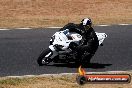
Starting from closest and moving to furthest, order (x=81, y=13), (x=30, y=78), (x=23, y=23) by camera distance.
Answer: (x=30, y=78) → (x=23, y=23) → (x=81, y=13)

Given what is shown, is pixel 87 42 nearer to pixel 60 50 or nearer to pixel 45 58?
pixel 60 50

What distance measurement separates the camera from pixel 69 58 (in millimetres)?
17469

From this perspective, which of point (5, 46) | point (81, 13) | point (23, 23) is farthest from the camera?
point (81, 13)

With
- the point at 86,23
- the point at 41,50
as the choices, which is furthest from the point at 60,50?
the point at 41,50

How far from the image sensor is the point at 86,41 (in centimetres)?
1730

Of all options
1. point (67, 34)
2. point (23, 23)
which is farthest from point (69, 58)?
point (23, 23)

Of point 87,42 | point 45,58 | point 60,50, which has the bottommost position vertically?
point 45,58

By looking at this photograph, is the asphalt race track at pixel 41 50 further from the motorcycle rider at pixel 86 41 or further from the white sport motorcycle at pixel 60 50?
the motorcycle rider at pixel 86 41

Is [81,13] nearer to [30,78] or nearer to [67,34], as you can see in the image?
[67,34]

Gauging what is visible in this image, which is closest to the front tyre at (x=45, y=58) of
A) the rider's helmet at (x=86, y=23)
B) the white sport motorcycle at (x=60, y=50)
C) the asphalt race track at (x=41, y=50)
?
the white sport motorcycle at (x=60, y=50)

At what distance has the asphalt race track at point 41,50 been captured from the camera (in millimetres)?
17031

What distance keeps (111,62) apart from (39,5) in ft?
40.3

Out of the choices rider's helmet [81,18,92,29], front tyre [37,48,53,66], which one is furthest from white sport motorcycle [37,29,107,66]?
rider's helmet [81,18,92,29]

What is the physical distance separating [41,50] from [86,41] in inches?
117
